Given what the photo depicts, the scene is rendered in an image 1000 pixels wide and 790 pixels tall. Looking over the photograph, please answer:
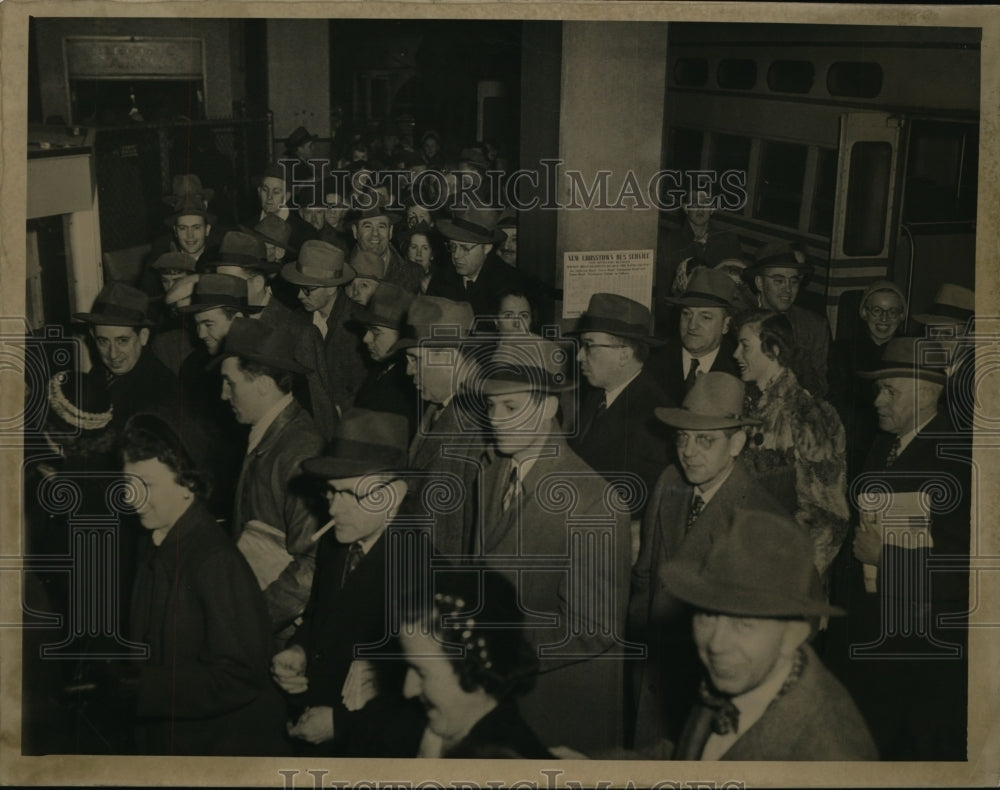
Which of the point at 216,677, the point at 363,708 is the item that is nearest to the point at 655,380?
the point at 363,708

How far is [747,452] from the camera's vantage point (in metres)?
3.97

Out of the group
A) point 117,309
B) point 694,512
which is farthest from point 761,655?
point 117,309

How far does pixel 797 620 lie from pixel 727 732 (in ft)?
1.47

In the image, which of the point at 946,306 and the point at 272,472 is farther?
the point at 946,306

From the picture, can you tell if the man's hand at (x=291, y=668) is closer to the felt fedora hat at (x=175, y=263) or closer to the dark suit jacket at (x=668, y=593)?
the dark suit jacket at (x=668, y=593)

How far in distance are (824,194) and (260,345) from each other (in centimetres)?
200

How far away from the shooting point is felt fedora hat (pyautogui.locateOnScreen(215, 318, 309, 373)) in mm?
3943

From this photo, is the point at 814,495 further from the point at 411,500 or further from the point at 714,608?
the point at 411,500

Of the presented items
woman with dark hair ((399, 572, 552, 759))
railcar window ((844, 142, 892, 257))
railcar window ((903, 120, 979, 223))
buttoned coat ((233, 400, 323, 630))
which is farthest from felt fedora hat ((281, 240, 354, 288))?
A: railcar window ((903, 120, 979, 223))

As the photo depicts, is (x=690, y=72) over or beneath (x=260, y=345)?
over

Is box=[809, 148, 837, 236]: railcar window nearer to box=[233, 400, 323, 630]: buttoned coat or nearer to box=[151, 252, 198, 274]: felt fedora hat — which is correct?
box=[233, 400, 323, 630]: buttoned coat

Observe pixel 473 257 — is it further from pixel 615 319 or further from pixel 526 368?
pixel 615 319

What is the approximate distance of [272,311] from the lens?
3998mm

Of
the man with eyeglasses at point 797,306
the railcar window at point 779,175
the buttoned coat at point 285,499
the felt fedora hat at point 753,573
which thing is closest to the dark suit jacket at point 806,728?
the felt fedora hat at point 753,573
